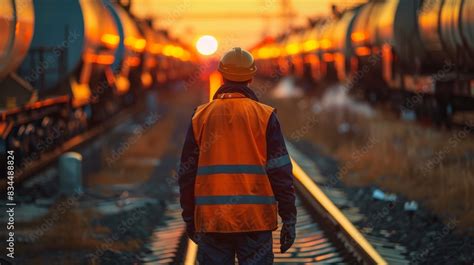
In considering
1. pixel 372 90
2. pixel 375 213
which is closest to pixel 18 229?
pixel 375 213

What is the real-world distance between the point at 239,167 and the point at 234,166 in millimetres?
28

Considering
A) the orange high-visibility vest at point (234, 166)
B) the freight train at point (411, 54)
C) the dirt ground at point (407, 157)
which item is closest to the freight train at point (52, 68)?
the dirt ground at point (407, 157)

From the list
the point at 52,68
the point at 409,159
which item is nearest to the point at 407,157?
the point at 409,159

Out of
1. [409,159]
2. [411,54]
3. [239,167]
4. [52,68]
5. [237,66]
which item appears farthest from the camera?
[411,54]

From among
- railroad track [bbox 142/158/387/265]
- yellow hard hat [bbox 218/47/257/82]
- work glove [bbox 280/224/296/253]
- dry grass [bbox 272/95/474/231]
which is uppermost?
yellow hard hat [bbox 218/47/257/82]

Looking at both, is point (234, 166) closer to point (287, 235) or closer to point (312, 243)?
point (287, 235)

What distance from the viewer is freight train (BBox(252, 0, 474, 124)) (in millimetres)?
17197

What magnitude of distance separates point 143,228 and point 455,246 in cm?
354

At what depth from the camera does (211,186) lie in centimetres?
529

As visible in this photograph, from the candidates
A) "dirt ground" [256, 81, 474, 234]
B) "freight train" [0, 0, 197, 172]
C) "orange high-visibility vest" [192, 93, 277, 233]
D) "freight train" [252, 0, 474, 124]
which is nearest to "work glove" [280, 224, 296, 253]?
"orange high-visibility vest" [192, 93, 277, 233]

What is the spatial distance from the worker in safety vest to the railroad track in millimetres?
2429

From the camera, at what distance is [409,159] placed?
1628 centimetres

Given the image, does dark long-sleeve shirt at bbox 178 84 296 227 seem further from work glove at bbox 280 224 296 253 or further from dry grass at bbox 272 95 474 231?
dry grass at bbox 272 95 474 231

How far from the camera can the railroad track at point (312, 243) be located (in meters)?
8.34
